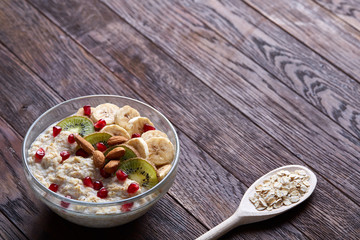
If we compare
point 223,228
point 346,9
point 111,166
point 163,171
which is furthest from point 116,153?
→ point 346,9

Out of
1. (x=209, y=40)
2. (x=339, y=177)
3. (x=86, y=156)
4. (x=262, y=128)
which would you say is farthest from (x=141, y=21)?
(x=339, y=177)

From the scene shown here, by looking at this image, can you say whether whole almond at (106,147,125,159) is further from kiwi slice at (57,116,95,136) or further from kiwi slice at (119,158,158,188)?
kiwi slice at (57,116,95,136)

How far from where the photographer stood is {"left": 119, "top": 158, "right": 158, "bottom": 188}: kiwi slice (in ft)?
4.98

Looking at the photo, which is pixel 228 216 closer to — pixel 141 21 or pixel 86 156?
pixel 86 156

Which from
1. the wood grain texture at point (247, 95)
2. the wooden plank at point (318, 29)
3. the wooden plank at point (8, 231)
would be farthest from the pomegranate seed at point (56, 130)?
the wooden plank at point (318, 29)

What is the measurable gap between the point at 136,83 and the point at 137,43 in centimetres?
24

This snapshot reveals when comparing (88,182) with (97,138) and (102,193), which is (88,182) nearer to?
(102,193)

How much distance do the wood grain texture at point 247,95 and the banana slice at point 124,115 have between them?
0.34 m

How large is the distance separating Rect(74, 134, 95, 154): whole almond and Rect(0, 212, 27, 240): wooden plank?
35 cm

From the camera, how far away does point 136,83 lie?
82.9 inches

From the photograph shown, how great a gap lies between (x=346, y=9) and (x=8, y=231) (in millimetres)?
1856

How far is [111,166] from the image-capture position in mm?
1486

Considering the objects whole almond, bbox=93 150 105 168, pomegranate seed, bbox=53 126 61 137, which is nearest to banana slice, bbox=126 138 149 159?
whole almond, bbox=93 150 105 168

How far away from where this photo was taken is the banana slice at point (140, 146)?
1.56 metres
